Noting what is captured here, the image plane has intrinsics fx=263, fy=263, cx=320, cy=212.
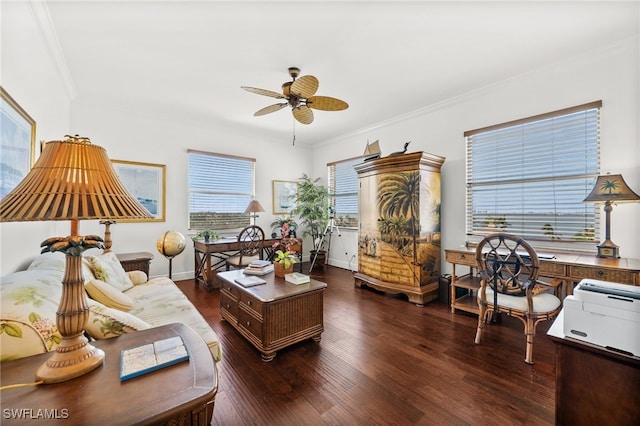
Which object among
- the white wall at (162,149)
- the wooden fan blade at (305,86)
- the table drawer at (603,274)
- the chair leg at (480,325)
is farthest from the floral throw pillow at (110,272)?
the table drawer at (603,274)

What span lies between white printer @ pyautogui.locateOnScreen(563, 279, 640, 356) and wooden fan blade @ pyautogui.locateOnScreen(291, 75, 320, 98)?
2399 mm

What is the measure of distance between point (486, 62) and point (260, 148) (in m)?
3.95

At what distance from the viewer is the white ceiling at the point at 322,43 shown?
205 centimetres

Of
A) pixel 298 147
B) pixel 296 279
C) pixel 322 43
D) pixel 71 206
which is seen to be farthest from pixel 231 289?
pixel 298 147

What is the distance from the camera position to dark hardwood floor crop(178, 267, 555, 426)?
156cm

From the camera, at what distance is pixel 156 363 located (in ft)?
3.09

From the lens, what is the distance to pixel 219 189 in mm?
4883

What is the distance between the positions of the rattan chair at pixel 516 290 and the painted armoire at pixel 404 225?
981mm

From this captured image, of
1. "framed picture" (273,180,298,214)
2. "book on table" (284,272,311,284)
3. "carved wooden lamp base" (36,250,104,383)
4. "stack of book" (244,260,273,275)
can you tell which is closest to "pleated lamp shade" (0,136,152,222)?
"carved wooden lamp base" (36,250,104,383)

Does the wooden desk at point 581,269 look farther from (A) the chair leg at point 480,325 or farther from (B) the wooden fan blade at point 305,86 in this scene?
(B) the wooden fan blade at point 305,86

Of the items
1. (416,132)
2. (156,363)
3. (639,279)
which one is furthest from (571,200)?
(156,363)

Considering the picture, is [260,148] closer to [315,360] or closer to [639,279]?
[315,360]

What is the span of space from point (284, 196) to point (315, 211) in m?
0.85

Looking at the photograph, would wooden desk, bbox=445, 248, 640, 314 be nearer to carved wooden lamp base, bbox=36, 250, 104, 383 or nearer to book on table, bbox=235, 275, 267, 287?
book on table, bbox=235, 275, 267, 287
